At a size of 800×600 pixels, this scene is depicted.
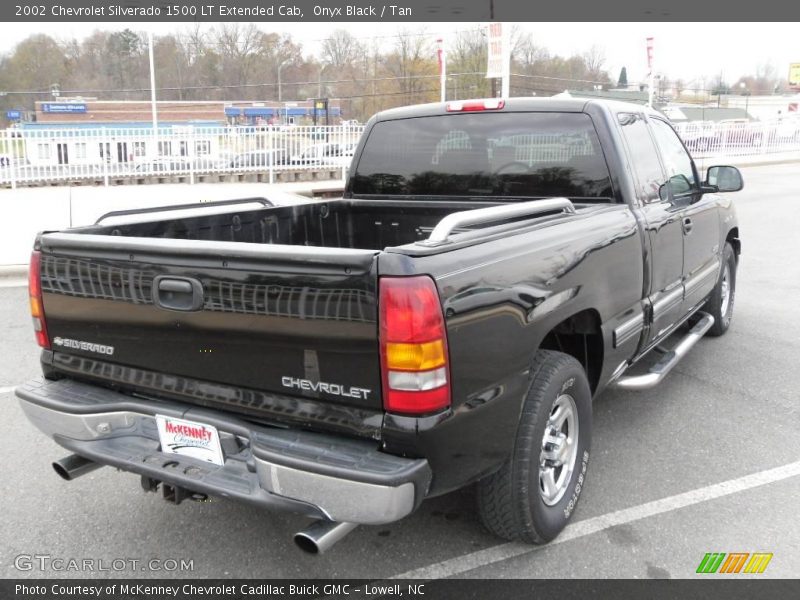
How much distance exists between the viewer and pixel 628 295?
358 centimetres

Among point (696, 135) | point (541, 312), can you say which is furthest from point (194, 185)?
point (696, 135)

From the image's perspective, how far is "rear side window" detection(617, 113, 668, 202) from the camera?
395 centimetres

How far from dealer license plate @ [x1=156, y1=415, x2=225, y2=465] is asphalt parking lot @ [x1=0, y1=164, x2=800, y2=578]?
0.61 m

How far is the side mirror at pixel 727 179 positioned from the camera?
497 centimetres

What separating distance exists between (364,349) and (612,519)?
1.74 m

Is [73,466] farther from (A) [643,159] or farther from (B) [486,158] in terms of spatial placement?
(A) [643,159]

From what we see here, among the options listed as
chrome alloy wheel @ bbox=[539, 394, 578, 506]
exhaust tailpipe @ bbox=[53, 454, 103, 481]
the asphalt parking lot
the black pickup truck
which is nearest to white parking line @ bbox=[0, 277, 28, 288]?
the asphalt parking lot

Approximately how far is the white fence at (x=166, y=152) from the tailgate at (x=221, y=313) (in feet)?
42.8

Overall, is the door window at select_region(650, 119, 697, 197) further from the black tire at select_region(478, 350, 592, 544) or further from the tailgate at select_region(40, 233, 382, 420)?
the tailgate at select_region(40, 233, 382, 420)

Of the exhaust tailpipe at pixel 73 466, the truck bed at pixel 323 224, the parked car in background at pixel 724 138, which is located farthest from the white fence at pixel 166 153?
the parked car in background at pixel 724 138

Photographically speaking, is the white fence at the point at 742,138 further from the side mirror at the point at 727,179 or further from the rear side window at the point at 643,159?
the rear side window at the point at 643,159

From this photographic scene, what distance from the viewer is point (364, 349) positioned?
2.23 m

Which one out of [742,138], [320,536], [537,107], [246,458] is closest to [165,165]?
[537,107]

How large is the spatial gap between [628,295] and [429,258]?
5.73 feet
